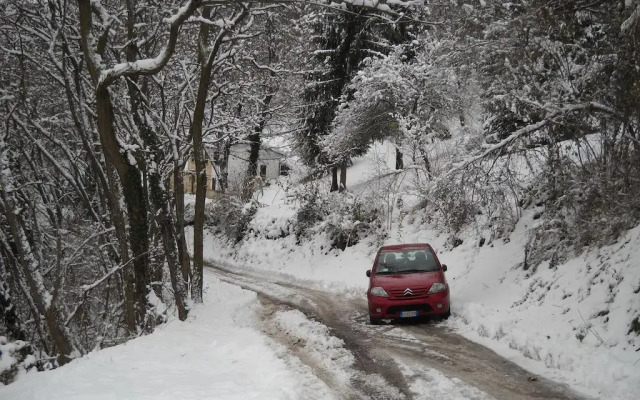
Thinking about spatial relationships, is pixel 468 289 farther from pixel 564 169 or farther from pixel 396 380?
pixel 396 380

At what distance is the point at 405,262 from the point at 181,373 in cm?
640

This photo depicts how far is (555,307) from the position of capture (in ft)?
30.3

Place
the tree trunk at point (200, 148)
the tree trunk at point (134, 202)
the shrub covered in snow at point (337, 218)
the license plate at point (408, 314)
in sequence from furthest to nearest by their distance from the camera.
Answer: the shrub covered in snow at point (337, 218) < the tree trunk at point (200, 148) < the license plate at point (408, 314) < the tree trunk at point (134, 202)

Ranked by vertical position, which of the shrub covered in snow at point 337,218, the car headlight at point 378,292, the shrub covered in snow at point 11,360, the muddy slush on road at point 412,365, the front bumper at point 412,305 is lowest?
the shrub covered in snow at point 11,360

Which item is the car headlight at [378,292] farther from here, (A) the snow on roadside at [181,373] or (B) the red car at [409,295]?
(A) the snow on roadside at [181,373]

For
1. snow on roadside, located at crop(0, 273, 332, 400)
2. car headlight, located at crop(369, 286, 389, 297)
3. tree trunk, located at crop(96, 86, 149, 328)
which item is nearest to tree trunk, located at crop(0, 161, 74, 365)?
tree trunk, located at crop(96, 86, 149, 328)

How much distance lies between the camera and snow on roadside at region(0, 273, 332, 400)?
570 centimetres

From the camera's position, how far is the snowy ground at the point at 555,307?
6.67 metres

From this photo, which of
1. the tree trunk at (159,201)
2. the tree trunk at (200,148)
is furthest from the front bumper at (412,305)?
the tree trunk at (200,148)

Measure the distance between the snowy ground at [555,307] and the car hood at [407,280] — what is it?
925 mm

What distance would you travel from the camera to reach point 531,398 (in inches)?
231

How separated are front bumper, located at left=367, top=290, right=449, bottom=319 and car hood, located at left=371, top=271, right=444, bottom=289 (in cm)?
27

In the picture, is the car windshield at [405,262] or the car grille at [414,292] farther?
the car windshield at [405,262]

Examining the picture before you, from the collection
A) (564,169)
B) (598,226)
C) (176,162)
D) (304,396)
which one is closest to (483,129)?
(564,169)
